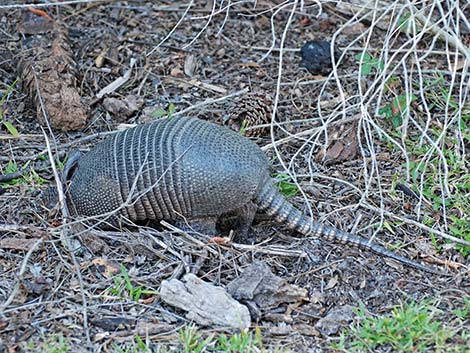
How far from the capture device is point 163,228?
5.71 meters

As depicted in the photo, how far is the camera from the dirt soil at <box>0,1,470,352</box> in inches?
185

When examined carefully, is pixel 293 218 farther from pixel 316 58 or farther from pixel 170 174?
pixel 316 58

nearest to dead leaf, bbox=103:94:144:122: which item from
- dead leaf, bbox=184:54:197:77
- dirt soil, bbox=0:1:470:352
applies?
dirt soil, bbox=0:1:470:352

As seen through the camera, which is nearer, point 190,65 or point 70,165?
point 70,165

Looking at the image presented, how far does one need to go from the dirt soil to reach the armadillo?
17 centimetres

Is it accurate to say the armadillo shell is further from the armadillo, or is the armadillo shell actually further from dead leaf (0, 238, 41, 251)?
dead leaf (0, 238, 41, 251)

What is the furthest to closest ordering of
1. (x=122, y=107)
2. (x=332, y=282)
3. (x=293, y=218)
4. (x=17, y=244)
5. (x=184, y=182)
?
(x=122, y=107)
(x=293, y=218)
(x=184, y=182)
(x=17, y=244)
(x=332, y=282)

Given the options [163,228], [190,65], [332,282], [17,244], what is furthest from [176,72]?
[332,282]

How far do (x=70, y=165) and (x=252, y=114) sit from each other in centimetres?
165

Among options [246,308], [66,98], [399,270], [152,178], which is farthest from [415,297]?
[66,98]

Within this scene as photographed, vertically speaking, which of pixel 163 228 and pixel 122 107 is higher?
pixel 122 107

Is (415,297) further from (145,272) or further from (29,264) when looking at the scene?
(29,264)

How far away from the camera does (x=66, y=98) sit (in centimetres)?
661

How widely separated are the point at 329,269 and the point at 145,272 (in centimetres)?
120
